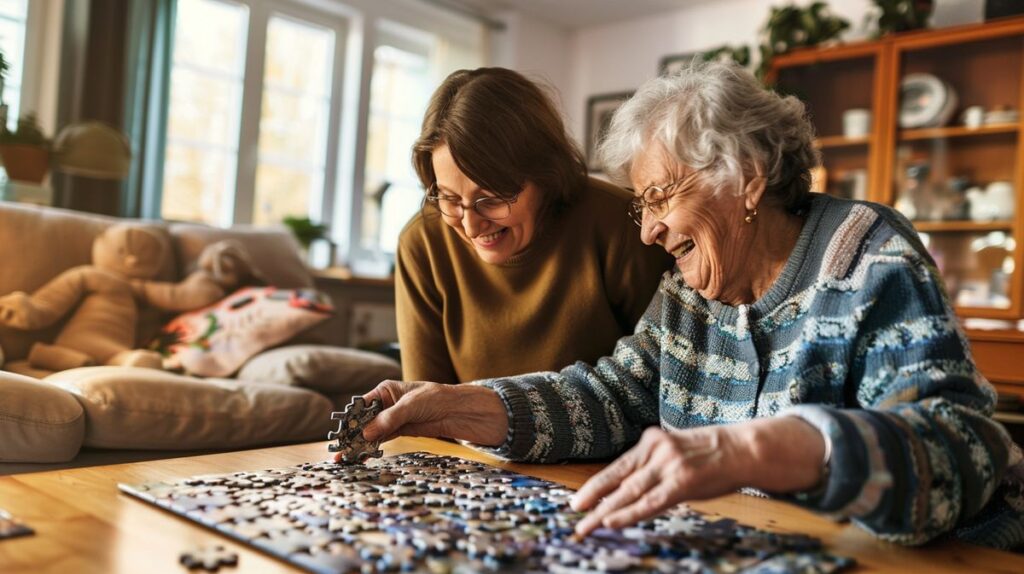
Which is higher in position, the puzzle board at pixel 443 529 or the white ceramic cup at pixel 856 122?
the white ceramic cup at pixel 856 122

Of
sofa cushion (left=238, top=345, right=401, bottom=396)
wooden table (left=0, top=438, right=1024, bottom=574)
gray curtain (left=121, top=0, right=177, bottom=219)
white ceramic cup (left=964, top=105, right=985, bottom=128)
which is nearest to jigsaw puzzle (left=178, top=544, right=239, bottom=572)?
wooden table (left=0, top=438, right=1024, bottom=574)

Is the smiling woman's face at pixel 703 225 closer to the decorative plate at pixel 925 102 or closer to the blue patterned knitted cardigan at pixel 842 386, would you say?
the blue patterned knitted cardigan at pixel 842 386

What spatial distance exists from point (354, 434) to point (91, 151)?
8.90 ft

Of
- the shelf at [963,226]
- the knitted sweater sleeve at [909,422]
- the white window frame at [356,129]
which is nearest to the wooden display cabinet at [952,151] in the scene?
the shelf at [963,226]

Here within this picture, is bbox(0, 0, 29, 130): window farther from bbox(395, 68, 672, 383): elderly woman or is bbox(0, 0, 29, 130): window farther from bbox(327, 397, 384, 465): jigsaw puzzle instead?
bbox(327, 397, 384, 465): jigsaw puzzle

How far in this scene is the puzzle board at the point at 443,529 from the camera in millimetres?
791

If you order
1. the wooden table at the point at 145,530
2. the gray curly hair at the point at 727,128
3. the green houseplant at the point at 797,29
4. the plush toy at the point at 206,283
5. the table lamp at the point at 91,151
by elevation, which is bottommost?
the wooden table at the point at 145,530

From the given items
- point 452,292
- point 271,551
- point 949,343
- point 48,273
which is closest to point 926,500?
point 949,343

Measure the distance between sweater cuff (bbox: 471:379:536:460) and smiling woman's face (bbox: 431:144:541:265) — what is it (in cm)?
42

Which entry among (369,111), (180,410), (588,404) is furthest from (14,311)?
(369,111)

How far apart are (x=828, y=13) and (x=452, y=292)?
3787 mm

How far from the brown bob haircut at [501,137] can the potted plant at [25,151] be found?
7.34ft

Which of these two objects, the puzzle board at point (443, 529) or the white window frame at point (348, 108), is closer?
the puzzle board at point (443, 529)

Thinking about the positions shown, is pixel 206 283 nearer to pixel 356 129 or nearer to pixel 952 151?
pixel 356 129
